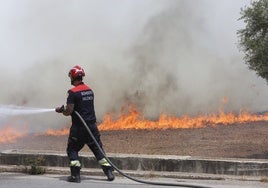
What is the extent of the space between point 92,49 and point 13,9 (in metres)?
2.16

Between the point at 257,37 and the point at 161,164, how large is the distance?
246 centimetres

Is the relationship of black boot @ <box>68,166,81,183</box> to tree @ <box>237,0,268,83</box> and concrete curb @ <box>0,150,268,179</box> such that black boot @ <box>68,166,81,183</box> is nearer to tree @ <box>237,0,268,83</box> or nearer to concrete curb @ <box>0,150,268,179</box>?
concrete curb @ <box>0,150,268,179</box>

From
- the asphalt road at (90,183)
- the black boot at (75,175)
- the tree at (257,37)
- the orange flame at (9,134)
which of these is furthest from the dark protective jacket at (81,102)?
the orange flame at (9,134)

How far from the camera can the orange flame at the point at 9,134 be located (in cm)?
1172

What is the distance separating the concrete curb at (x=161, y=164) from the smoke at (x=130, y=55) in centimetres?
457

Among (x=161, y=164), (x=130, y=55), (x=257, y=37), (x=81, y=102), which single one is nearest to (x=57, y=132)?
(x=130, y=55)

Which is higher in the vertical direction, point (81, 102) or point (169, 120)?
point (81, 102)

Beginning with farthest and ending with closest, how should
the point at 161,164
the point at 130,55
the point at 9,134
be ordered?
the point at 130,55 < the point at 9,134 < the point at 161,164

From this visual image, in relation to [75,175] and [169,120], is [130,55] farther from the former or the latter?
[75,175]

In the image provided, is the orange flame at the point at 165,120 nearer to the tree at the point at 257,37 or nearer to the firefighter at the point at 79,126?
the tree at the point at 257,37

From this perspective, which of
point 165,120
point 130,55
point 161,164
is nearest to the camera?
point 161,164

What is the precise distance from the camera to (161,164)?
8.34 m

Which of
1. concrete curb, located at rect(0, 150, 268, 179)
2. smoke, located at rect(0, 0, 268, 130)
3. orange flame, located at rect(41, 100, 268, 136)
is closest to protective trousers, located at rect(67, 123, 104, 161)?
concrete curb, located at rect(0, 150, 268, 179)

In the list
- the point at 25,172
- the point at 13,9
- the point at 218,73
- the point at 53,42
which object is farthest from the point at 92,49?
the point at 25,172
